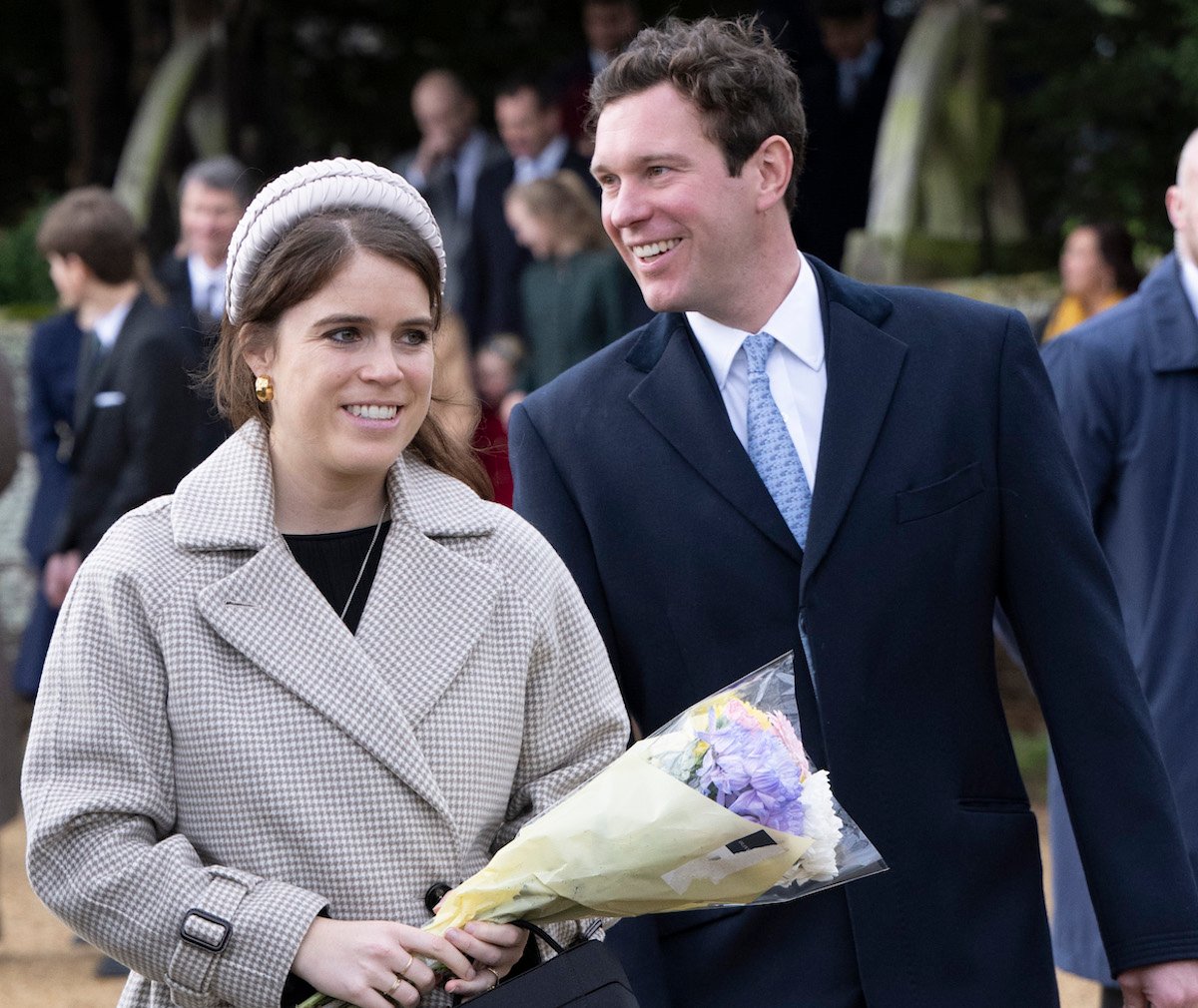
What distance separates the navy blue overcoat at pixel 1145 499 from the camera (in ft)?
14.6

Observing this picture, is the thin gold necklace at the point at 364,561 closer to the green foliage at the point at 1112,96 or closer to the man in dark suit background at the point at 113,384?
the man in dark suit background at the point at 113,384

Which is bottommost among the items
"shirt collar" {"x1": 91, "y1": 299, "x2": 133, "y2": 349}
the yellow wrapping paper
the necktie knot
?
the yellow wrapping paper

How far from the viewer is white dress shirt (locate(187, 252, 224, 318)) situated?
7.62m

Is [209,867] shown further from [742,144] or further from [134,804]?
[742,144]

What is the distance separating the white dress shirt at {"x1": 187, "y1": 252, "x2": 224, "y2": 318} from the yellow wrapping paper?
17.5 ft

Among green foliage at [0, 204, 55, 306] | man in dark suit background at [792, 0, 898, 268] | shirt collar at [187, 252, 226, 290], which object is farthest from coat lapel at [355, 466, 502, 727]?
green foliage at [0, 204, 55, 306]

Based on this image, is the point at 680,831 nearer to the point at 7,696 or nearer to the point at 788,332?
the point at 788,332

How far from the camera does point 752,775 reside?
97.7 inches

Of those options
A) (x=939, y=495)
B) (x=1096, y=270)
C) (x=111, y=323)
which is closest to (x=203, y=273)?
(x=111, y=323)

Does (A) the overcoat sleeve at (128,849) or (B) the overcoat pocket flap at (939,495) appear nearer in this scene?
(A) the overcoat sleeve at (128,849)

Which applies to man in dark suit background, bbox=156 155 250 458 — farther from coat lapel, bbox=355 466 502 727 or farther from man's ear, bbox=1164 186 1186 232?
coat lapel, bbox=355 466 502 727

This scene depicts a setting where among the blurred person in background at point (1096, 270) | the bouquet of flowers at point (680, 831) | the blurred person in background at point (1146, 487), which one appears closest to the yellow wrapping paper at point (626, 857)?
the bouquet of flowers at point (680, 831)

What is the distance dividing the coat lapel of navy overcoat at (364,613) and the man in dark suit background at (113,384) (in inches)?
151

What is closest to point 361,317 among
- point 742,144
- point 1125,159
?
point 742,144
